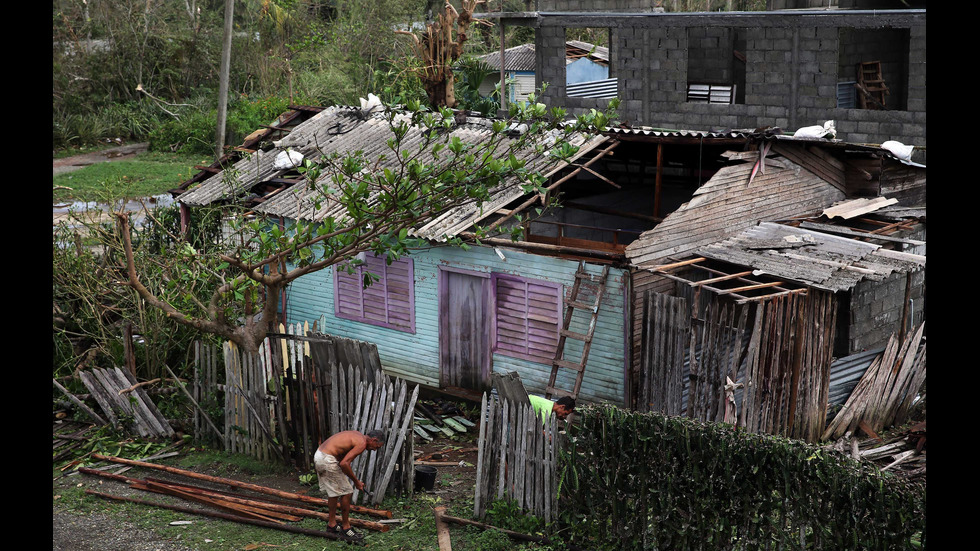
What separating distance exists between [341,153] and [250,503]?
6.99 metres

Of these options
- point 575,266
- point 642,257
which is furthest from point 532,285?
point 642,257

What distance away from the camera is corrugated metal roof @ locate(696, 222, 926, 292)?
962 cm

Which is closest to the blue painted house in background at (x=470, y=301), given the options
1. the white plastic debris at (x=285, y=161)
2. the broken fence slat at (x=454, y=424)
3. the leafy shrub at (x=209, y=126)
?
the white plastic debris at (x=285, y=161)

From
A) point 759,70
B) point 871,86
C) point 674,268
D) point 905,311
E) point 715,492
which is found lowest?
point 715,492

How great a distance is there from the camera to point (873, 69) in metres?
18.4

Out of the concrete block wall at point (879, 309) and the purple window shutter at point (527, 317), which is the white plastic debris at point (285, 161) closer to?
the purple window shutter at point (527, 317)

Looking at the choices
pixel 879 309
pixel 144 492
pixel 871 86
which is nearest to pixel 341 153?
pixel 144 492

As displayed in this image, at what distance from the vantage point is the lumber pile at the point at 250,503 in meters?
8.41

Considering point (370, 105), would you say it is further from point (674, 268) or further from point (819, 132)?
point (819, 132)

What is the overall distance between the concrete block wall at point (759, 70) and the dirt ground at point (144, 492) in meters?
10.1

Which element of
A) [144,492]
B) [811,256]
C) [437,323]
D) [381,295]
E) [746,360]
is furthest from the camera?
[381,295]

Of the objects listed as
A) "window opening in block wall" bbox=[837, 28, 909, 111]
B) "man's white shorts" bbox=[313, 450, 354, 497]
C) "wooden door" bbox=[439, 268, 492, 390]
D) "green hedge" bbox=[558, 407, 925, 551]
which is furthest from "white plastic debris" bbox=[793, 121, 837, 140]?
"man's white shorts" bbox=[313, 450, 354, 497]

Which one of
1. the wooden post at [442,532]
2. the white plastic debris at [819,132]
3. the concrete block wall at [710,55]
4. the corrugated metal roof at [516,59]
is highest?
the corrugated metal roof at [516,59]

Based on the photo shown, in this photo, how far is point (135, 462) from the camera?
9922 mm
